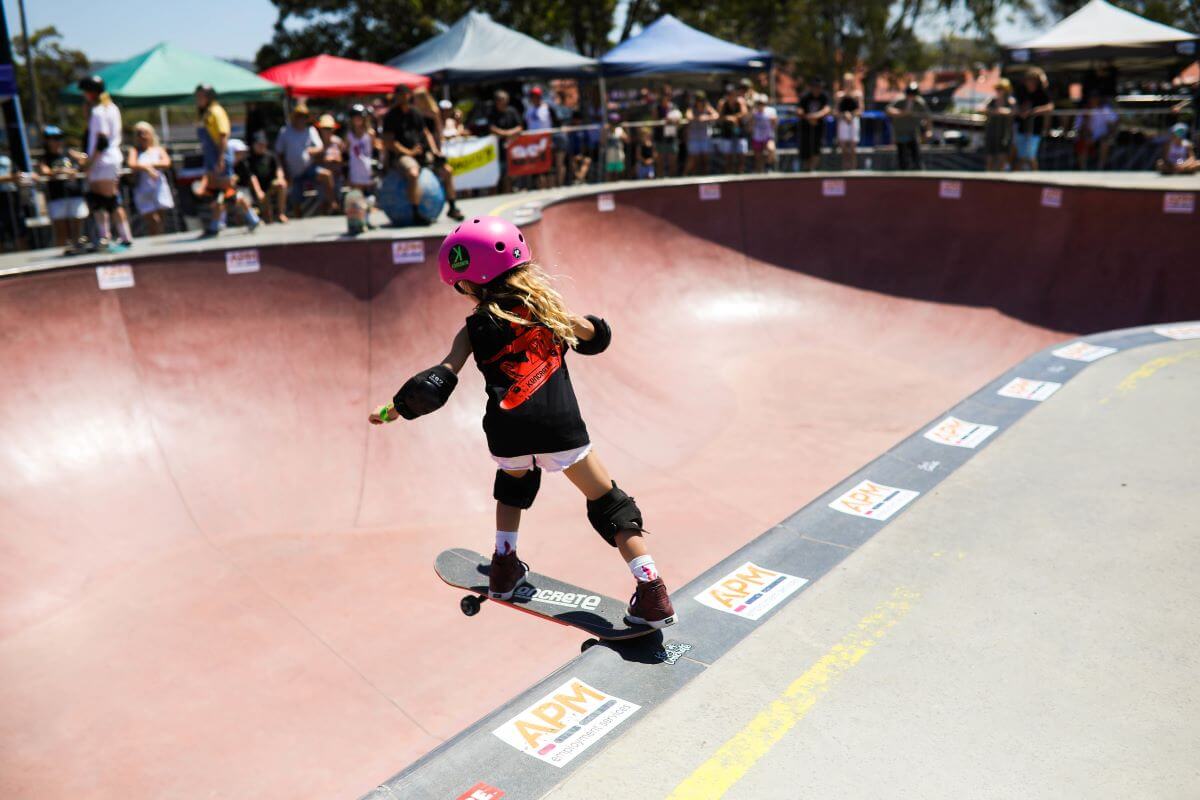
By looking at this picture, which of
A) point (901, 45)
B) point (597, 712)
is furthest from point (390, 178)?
point (901, 45)

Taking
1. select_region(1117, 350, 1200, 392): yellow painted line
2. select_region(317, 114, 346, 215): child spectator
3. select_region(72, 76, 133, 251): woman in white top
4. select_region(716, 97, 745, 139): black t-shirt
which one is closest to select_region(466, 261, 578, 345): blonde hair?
select_region(1117, 350, 1200, 392): yellow painted line

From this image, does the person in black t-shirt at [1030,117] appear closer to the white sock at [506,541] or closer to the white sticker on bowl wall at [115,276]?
the white sticker on bowl wall at [115,276]

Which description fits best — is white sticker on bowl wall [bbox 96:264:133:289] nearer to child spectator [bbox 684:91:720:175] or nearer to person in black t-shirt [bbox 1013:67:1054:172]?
child spectator [bbox 684:91:720:175]

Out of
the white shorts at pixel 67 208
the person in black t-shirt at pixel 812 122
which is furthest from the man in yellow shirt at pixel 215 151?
the person in black t-shirt at pixel 812 122

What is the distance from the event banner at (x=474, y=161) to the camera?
47.1 ft

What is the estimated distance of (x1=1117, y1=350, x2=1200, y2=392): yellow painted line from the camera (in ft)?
20.6

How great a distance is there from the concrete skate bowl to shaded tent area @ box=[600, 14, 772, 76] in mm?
7282

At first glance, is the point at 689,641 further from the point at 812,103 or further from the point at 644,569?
the point at 812,103

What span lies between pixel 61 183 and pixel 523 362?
10462 mm

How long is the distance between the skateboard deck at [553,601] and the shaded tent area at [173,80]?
51.1ft

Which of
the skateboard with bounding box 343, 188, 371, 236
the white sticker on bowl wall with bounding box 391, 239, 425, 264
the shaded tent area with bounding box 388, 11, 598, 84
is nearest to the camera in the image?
the white sticker on bowl wall with bounding box 391, 239, 425, 264

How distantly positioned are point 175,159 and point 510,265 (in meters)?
19.8

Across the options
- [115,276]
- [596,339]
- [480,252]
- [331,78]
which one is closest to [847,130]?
[331,78]

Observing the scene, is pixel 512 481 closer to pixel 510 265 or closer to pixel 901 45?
pixel 510 265
